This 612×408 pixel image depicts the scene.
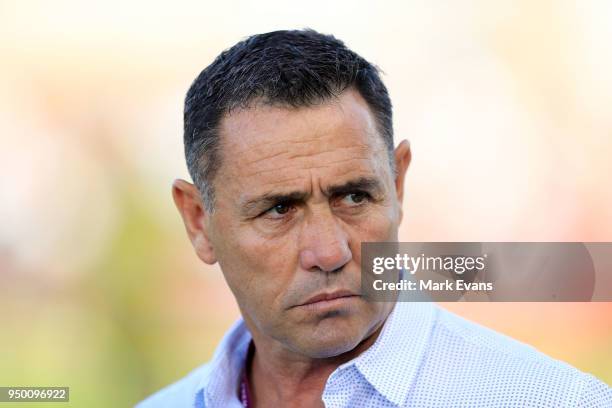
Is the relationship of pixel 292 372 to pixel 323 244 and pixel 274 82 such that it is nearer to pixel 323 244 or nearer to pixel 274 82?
pixel 323 244

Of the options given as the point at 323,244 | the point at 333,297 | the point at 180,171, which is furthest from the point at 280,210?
the point at 180,171

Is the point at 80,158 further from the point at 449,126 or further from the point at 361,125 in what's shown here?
the point at 361,125

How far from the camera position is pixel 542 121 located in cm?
519

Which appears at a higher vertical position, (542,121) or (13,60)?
(13,60)

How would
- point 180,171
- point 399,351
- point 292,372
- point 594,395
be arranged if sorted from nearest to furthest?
point 594,395 → point 399,351 → point 292,372 → point 180,171

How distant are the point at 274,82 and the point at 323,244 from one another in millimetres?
512

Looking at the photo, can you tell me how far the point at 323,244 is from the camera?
7.28 feet

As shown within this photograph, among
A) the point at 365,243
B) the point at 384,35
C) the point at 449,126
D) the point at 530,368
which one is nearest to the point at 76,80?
the point at 384,35

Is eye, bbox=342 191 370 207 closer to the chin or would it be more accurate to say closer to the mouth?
the mouth

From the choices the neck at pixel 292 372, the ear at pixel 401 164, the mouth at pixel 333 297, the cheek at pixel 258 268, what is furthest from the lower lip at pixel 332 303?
the ear at pixel 401 164

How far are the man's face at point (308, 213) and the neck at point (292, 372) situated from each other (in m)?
0.11

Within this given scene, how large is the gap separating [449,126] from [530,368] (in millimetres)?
3243

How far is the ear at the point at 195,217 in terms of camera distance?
2.69m

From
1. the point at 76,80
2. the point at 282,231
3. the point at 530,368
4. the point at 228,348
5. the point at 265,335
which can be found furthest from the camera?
the point at 76,80
